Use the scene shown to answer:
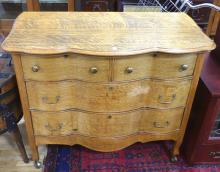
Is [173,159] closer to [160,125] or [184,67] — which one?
[160,125]

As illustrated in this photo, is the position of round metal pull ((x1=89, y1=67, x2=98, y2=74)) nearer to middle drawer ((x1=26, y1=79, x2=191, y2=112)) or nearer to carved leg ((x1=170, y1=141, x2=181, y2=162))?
middle drawer ((x1=26, y1=79, x2=191, y2=112))

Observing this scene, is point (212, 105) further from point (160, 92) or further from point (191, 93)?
point (160, 92)

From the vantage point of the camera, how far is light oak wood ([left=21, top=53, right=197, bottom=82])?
45.3 inches

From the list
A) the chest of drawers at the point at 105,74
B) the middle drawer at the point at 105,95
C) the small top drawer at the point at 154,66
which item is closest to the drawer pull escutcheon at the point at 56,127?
the chest of drawers at the point at 105,74

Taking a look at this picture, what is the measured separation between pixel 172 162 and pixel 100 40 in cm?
95

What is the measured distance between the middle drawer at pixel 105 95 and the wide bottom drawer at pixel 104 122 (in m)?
0.05

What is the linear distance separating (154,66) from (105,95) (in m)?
0.27

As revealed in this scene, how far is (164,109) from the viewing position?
1384 mm

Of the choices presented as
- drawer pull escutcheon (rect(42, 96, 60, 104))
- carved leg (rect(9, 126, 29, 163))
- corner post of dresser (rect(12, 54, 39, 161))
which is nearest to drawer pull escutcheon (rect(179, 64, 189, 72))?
drawer pull escutcheon (rect(42, 96, 60, 104))

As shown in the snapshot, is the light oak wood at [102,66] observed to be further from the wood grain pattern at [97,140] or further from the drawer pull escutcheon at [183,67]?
the wood grain pattern at [97,140]

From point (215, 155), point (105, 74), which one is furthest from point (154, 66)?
point (215, 155)

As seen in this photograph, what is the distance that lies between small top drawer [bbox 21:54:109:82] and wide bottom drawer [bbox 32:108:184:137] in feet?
0.76

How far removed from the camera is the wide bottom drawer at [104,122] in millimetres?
1353

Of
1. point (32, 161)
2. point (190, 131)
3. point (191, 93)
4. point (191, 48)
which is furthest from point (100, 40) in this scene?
point (32, 161)
